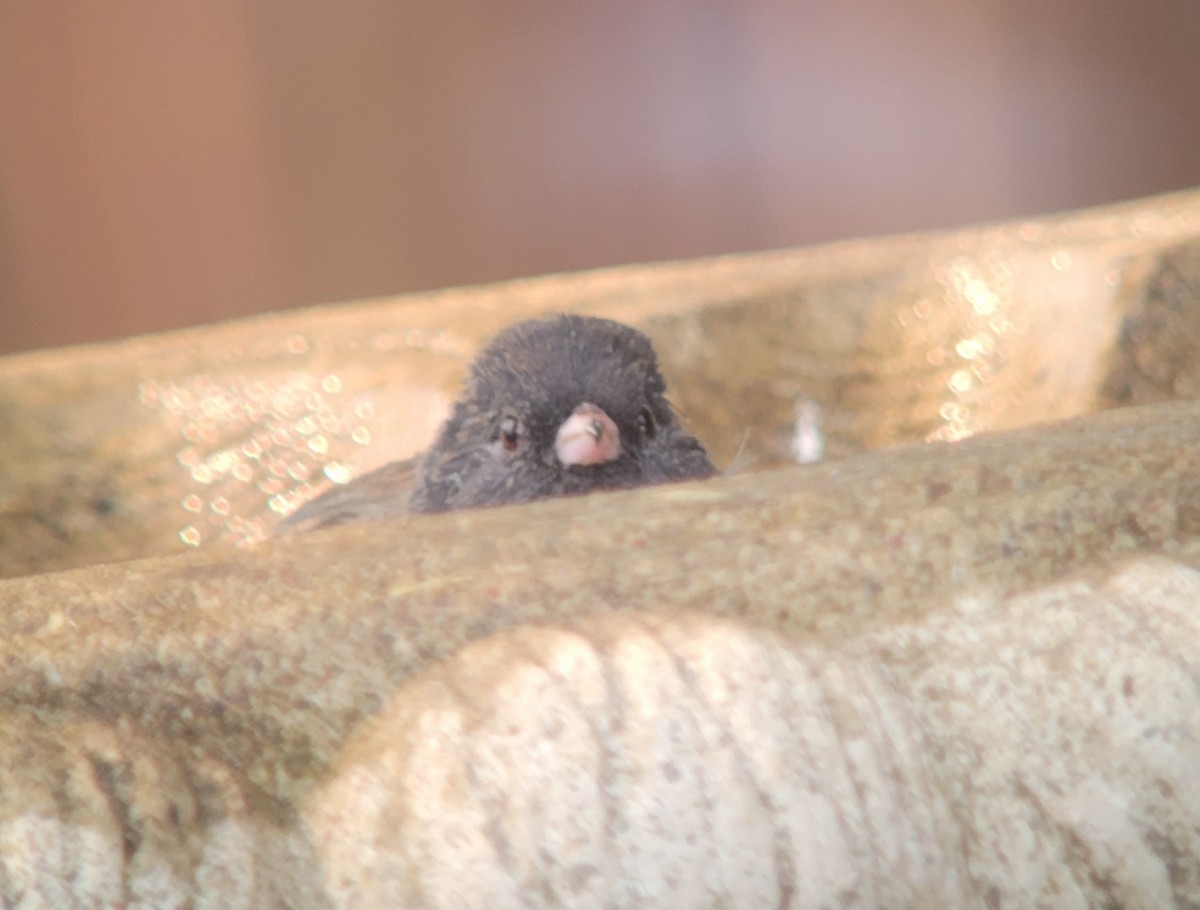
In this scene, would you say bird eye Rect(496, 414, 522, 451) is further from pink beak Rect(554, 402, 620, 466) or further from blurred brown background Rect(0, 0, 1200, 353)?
blurred brown background Rect(0, 0, 1200, 353)

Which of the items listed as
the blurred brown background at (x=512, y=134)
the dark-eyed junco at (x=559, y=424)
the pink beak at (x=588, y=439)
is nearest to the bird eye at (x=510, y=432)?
the dark-eyed junco at (x=559, y=424)

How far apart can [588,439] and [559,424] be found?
13 cm

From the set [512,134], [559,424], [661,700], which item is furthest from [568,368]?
[512,134]

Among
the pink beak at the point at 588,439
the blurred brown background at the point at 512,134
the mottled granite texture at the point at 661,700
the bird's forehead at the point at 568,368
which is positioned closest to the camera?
the mottled granite texture at the point at 661,700

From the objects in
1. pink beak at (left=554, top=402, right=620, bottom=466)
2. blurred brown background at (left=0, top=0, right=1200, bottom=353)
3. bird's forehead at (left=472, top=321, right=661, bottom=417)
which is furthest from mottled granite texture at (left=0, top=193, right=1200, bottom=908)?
blurred brown background at (left=0, top=0, right=1200, bottom=353)

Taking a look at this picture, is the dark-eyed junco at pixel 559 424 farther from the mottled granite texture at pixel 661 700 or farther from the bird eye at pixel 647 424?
the mottled granite texture at pixel 661 700

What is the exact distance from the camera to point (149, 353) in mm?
2725

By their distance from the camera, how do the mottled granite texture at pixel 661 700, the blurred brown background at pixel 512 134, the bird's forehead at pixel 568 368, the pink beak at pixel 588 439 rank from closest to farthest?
the mottled granite texture at pixel 661 700 → the pink beak at pixel 588 439 → the bird's forehead at pixel 568 368 → the blurred brown background at pixel 512 134

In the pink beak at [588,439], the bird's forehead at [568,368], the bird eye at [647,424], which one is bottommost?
the bird eye at [647,424]

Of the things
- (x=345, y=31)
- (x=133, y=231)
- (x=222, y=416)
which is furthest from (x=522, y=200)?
(x=222, y=416)

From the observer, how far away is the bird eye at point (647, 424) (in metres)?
2.10

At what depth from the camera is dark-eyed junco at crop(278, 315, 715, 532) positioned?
6.58 ft

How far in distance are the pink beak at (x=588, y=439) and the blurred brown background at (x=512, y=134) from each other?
1845 mm

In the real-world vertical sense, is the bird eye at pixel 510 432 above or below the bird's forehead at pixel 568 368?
below
